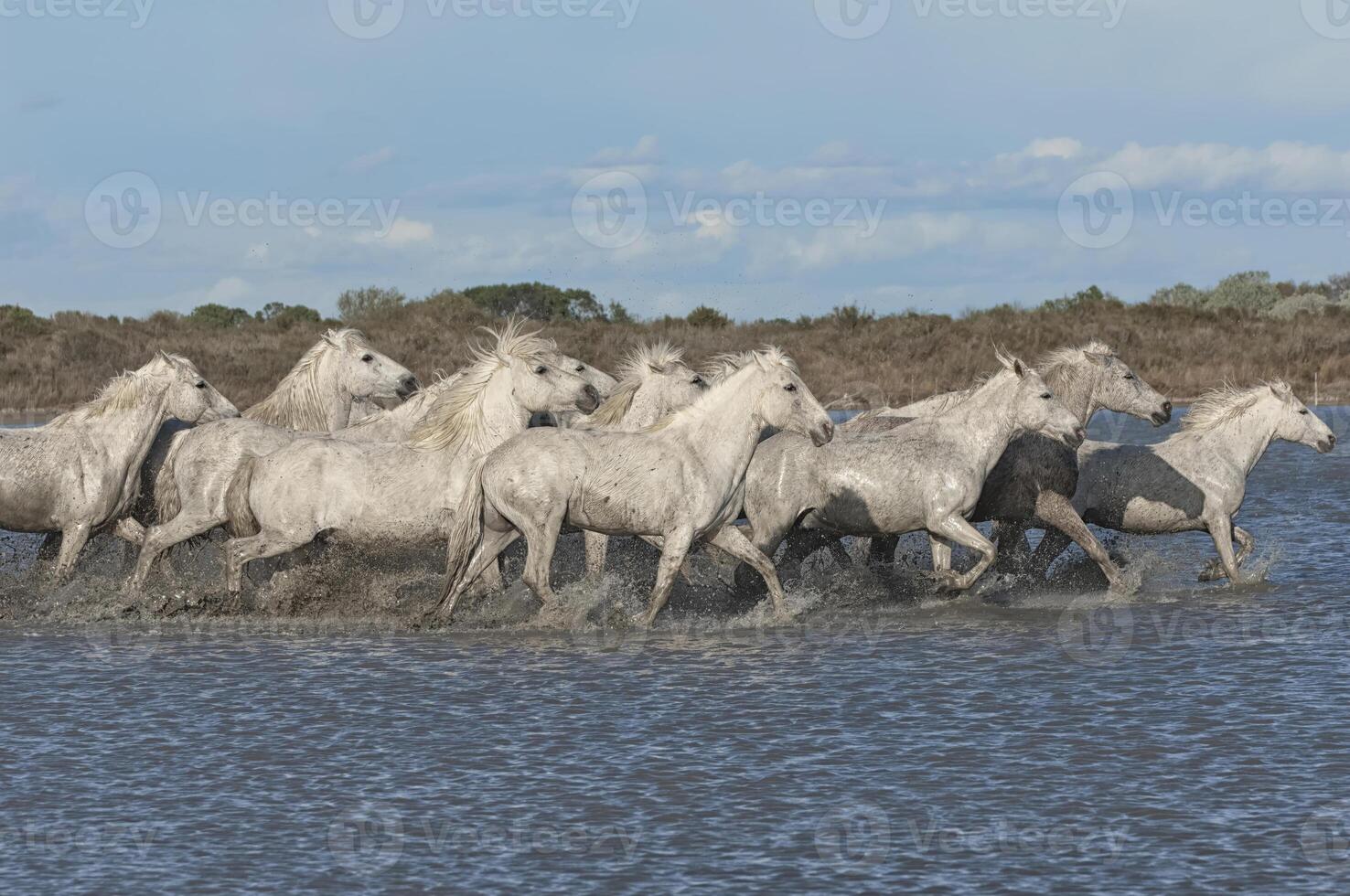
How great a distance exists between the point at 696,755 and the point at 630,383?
6050 mm

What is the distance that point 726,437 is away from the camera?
11.4 meters

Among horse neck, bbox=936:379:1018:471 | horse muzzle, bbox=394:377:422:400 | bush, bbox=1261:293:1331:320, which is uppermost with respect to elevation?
bush, bbox=1261:293:1331:320

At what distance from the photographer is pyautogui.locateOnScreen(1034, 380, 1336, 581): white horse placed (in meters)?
13.3

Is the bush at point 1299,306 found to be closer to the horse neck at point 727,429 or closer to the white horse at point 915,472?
the white horse at point 915,472

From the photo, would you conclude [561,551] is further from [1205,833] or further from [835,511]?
[1205,833]

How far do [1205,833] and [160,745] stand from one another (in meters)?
4.72

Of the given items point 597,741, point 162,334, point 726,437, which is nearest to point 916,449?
point 726,437

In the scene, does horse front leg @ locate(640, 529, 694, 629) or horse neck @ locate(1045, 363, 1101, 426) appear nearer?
horse front leg @ locate(640, 529, 694, 629)

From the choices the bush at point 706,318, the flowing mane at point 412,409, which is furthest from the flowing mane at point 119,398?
the bush at point 706,318
